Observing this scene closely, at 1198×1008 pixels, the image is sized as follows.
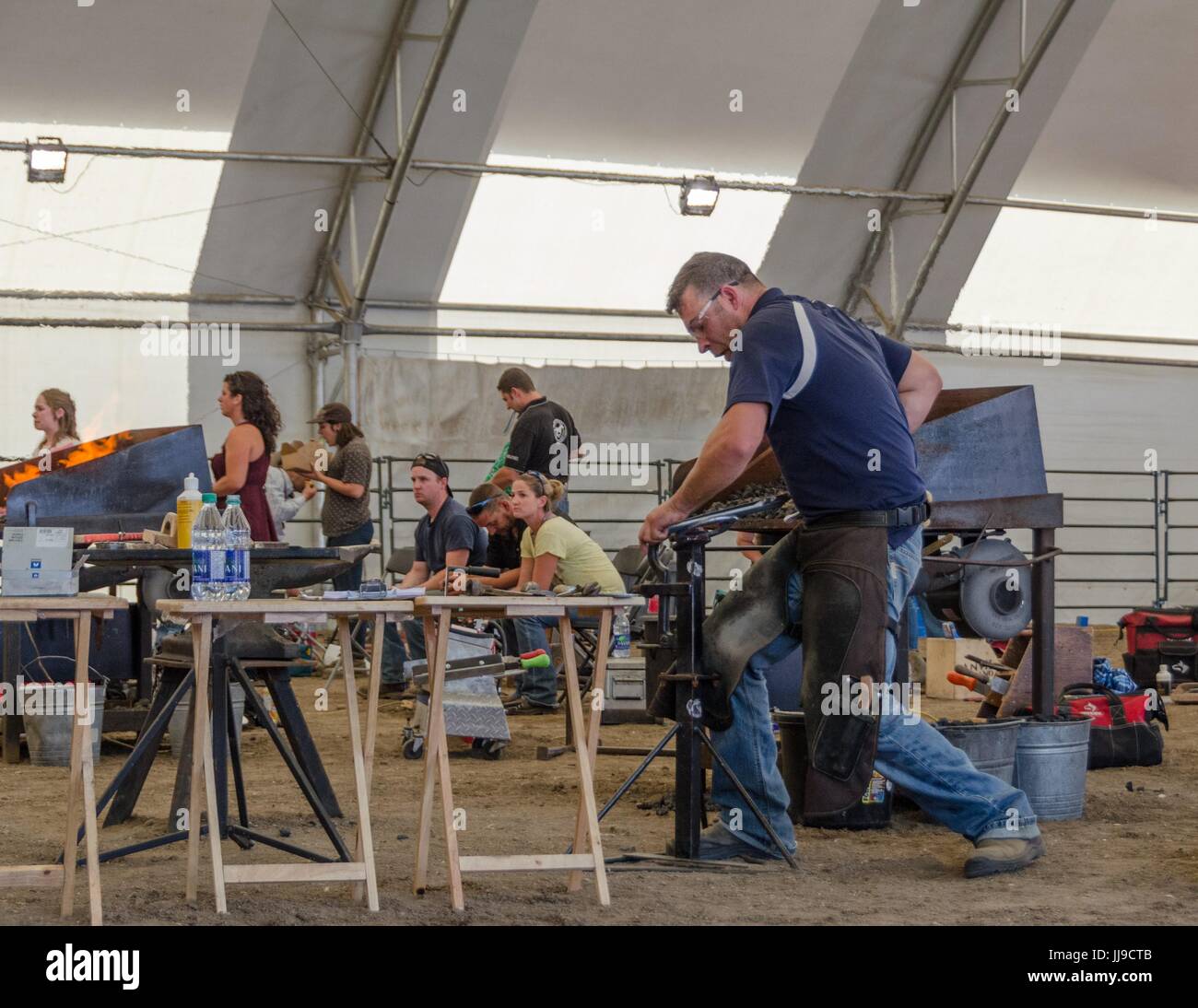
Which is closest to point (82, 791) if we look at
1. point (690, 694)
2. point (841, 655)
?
point (690, 694)

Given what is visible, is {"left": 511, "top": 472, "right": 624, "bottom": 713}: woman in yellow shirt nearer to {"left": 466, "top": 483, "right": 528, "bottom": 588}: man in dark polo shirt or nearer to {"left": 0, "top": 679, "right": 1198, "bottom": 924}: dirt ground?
{"left": 466, "top": 483, "right": 528, "bottom": 588}: man in dark polo shirt

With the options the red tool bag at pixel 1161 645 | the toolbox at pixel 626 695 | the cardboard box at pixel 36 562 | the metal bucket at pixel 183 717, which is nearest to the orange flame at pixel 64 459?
the metal bucket at pixel 183 717

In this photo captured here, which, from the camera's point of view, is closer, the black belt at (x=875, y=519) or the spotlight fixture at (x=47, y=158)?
the black belt at (x=875, y=519)

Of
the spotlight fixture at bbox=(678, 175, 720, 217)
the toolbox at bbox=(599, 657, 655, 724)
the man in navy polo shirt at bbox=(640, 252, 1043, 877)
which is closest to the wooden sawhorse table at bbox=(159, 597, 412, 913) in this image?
the man in navy polo shirt at bbox=(640, 252, 1043, 877)

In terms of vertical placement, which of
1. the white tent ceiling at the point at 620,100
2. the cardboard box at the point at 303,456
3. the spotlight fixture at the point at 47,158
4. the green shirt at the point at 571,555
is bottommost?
the green shirt at the point at 571,555

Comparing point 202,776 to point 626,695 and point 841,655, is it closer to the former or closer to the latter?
point 841,655

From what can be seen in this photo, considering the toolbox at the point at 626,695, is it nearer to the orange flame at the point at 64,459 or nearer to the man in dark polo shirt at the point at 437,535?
the man in dark polo shirt at the point at 437,535

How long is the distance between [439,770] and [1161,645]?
565 centimetres

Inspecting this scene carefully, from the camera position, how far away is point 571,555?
659 cm

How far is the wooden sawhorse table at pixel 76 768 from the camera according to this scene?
10.3 ft

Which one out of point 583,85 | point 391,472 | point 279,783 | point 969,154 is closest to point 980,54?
point 969,154

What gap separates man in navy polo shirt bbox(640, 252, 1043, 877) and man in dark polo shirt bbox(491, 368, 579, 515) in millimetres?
3760

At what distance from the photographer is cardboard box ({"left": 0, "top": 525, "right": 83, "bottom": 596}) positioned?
3277 mm

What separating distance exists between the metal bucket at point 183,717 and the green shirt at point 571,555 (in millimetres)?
1609
